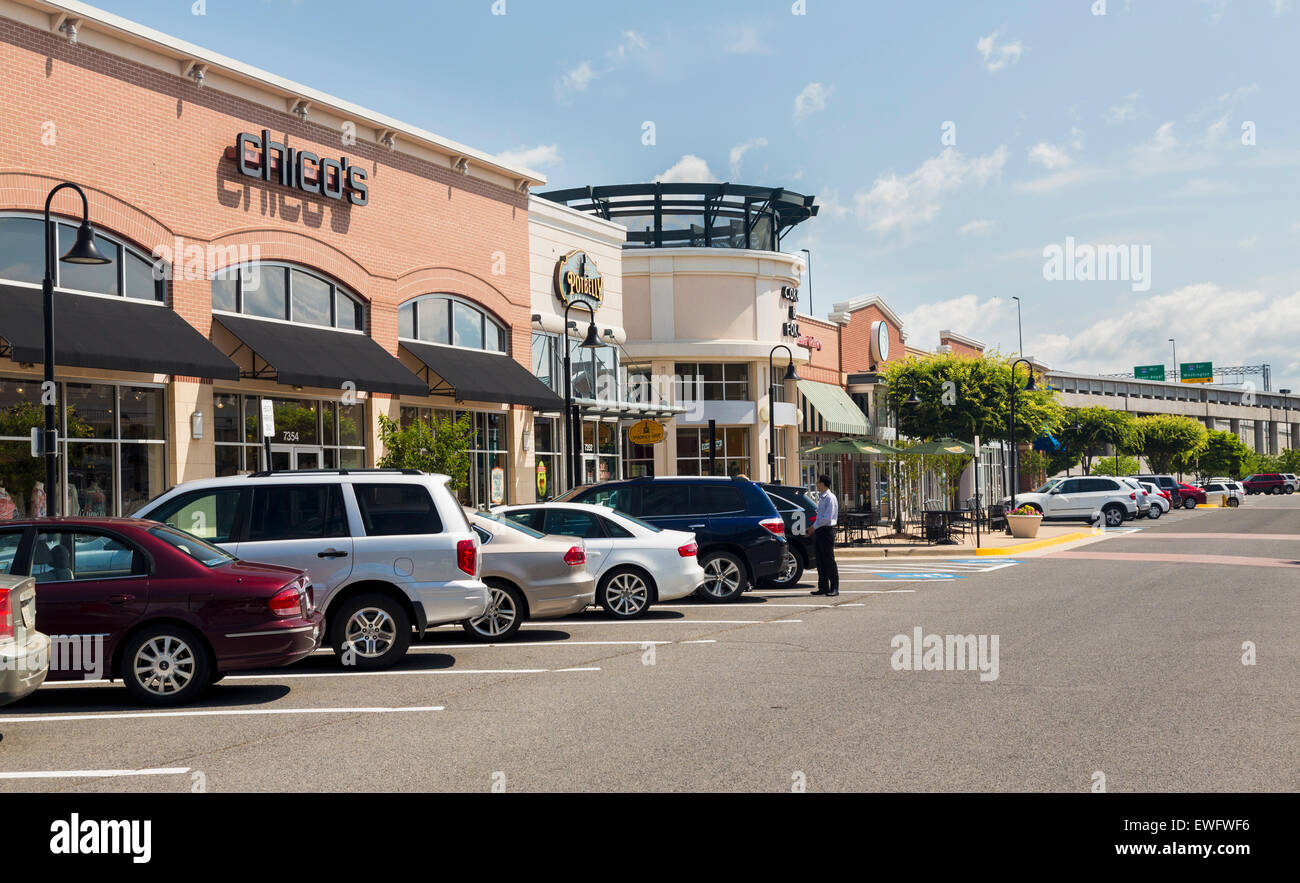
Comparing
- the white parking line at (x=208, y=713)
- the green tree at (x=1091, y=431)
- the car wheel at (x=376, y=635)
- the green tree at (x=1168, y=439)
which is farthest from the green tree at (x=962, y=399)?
the green tree at (x=1168, y=439)

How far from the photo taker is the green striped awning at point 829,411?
46.6 meters

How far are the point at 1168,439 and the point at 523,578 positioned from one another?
88.9 metres

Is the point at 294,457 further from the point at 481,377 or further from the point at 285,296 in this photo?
the point at 481,377

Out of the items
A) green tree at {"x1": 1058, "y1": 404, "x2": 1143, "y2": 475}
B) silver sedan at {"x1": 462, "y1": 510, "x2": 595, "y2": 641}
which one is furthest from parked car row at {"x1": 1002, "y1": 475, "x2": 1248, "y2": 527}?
green tree at {"x1": 1058, "y1": 404, "x2": 1143, "y2": 475}

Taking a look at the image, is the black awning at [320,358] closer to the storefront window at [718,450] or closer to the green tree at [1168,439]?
the storefront window at [718,450]

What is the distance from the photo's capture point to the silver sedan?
1363 cm

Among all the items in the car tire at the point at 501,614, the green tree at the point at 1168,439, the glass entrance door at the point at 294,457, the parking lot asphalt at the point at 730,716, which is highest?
the green tree at the point at 1168,439

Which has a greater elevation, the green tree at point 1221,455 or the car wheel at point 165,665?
the green tree at point 1221,455

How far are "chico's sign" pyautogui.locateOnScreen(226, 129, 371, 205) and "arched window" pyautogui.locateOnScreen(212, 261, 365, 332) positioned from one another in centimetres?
165

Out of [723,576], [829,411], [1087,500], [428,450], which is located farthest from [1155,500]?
[428,450]

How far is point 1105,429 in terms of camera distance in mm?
81875

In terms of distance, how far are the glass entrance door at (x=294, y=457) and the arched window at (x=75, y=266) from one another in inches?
146

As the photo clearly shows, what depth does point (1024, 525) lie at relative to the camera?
3391 cm

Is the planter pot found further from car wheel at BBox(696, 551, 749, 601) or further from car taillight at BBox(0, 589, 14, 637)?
car taillight at BBox(0, 589, 14, 637)
